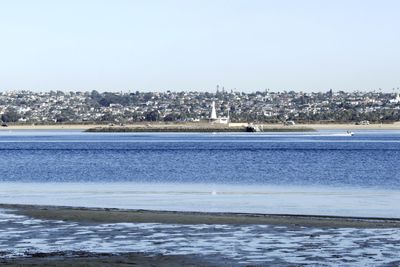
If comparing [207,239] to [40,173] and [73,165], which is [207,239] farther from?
[73,165]

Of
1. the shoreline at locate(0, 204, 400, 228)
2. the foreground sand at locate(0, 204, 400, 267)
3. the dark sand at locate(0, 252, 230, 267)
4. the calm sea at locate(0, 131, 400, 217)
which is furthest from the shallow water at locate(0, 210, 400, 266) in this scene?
the calm sea at locate(0, 131, 400, 217)

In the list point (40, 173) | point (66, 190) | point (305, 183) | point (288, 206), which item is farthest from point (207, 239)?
point (40, 173)

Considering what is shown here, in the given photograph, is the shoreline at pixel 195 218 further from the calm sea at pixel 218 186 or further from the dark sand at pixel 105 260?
the dark sand at pixel 105 260

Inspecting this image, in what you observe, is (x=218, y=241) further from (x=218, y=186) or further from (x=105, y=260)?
(x=218, y=186)

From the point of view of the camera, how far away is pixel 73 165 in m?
70.6

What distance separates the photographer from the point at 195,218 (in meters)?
29.3

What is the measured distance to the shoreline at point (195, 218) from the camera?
90.4ft

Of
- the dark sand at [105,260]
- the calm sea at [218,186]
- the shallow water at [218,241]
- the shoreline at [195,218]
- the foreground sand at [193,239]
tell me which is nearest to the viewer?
the dark sand at [105,260]

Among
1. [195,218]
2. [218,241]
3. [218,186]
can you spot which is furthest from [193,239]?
[218,186]

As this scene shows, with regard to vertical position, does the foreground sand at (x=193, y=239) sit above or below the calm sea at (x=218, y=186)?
above

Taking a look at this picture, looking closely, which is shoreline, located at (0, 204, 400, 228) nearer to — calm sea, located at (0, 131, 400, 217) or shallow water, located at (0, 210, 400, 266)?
shallow water, located at (0, 210, 400, 266)

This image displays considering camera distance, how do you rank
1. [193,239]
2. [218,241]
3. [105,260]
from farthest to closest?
[193,239] < [218,241] < [105,260]

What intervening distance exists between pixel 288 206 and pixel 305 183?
14511 millimetres

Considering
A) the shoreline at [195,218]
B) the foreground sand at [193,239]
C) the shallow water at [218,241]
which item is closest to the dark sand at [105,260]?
the foreground sand at [193,239]
